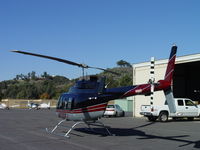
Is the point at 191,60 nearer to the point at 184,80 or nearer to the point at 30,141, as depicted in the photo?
the point at 184,80

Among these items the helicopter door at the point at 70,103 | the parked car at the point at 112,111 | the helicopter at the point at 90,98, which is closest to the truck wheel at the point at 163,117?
the parked car at the point at 112,111

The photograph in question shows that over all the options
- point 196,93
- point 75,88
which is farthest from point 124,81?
point 75,88

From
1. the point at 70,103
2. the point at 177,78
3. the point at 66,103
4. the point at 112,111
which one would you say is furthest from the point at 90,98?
the point at 177,78

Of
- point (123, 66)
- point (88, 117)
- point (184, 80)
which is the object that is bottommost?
point (88, 117)

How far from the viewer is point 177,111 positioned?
2506 centimetres

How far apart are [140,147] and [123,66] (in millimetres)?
182110

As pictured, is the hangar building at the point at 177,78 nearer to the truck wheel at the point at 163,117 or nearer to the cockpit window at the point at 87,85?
the truck wheel at the point at 163,117

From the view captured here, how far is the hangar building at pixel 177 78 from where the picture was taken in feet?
93.1

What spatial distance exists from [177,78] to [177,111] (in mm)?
7963

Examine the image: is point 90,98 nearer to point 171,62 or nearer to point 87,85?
point 87,85

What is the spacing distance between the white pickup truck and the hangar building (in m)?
2.78

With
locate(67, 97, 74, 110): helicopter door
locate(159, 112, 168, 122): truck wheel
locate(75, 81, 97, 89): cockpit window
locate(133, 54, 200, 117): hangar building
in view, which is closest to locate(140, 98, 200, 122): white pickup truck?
locate(159, 112, 168, 122): truck wheel

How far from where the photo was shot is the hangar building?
28375mm

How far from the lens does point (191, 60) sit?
26.4 metres
